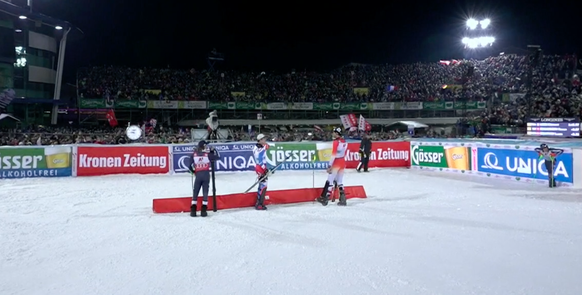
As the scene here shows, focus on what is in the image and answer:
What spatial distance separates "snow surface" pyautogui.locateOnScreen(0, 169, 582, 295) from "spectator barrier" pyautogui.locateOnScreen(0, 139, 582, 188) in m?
2.88

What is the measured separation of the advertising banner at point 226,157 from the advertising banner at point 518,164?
878 cm

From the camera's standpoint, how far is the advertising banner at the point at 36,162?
48.4 feet

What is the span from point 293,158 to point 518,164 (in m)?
8.42

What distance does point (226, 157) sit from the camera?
16.7 metres

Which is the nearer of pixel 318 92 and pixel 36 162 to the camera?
pixel 36 162

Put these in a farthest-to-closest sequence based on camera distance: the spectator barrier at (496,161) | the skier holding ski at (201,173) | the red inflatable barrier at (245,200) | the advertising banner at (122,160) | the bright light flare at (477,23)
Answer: the bright light flare at (477,23)
the advertising banner at (122,160)
the spectator barrier at (496,161)
the red inflatable barrier at (245,200)
the skier holding ski at (201,173)

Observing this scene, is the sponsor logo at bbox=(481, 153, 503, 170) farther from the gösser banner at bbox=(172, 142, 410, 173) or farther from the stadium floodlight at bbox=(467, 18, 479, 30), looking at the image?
the stadium floodlight at bbox=(467, 18, 479, 30)

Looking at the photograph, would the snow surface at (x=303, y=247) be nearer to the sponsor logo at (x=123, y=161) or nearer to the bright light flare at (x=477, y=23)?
the sponsor logo at (x=123, y=161)

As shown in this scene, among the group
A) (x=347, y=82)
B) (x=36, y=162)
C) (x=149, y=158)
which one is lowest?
(x=36, y=162)

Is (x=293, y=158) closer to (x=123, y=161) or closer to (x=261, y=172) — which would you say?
(x=123, y=161)

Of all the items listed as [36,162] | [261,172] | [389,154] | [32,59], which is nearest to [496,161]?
[389,154]

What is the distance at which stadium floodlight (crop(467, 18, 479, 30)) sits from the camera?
41219mm

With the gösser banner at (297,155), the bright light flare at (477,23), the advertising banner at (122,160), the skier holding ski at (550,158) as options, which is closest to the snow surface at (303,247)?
the skier holding ski at (550,158)

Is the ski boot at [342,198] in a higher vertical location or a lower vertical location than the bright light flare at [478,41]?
lower
